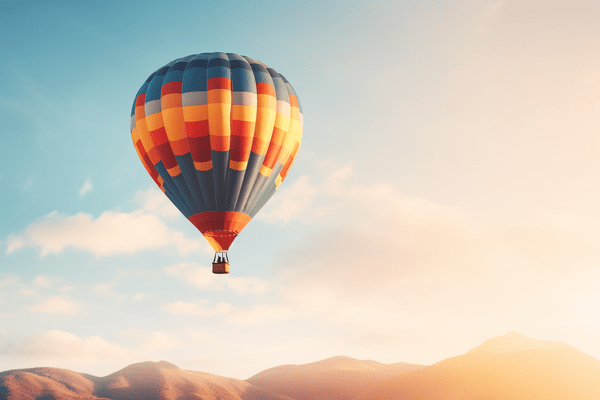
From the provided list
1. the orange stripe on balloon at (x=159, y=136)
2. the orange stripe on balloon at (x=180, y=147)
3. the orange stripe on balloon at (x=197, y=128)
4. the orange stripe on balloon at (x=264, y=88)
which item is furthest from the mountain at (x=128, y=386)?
the orange stripe on balloon at (x=264, y=88)

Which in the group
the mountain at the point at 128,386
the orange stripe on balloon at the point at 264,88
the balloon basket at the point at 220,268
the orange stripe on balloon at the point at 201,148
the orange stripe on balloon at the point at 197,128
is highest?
the orange stripe on balloon at the point at 264,88

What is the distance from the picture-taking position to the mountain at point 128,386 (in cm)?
12825

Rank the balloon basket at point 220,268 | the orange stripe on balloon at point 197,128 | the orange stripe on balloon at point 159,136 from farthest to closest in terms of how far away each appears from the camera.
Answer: the orange stripe on balloon at point 159,136, the orange stripe on balloon at point 197,128, the balloon basket at point 220,268

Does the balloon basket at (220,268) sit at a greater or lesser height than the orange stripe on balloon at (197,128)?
lesser

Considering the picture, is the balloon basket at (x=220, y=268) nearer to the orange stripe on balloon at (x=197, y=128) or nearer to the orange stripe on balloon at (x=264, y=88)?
the orange stripe on balloon at (x=197, y=128)

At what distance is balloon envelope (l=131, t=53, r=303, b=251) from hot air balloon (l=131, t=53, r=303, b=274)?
0.20 feet

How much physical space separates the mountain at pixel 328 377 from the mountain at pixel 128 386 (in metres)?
11.5

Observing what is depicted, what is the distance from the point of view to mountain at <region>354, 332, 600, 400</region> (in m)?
140

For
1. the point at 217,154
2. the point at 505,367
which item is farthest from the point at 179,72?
the point at 505,367

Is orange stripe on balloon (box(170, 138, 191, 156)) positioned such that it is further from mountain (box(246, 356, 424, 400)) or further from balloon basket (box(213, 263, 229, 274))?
mountain (box(246, 356, 424, 400))

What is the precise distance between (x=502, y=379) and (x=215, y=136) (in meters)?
138

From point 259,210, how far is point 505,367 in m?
142

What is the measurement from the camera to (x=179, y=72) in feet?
112

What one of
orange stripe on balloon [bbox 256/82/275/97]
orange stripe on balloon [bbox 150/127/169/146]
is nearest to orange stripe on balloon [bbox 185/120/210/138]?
orange stripe on balloon [bbox 150/127/169/146]
